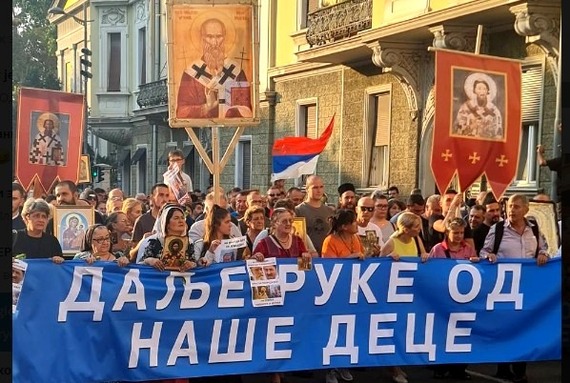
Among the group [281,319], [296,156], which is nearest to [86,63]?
[296,156]

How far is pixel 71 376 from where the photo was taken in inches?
238


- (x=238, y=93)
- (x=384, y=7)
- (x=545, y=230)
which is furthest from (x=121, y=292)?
(x=384, y=7)

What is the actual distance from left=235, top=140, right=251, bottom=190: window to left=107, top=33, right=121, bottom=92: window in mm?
15317

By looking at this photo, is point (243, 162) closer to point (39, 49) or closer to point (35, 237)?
point (35, 237)

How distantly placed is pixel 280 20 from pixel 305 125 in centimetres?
313

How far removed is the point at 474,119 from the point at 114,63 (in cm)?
3415

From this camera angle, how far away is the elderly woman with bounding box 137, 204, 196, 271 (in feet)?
20.4

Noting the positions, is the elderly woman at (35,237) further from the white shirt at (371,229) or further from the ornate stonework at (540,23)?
the ornate stonework at (540,23)

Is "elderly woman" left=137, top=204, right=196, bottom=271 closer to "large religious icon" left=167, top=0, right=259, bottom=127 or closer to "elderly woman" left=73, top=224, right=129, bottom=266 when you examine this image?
"elderly woman" left=73, top=224, right=129, bottom=266

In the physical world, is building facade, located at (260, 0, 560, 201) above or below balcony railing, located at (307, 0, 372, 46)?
below

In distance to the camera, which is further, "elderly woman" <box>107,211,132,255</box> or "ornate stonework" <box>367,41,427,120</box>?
"ornate stonework" <box>367,41,427,120</box>

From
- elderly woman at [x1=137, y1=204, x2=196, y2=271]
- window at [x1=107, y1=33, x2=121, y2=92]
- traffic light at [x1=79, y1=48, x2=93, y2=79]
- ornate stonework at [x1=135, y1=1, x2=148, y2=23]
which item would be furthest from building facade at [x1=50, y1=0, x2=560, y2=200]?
window at [x1=107, y1=33, x2=121, y2=92]

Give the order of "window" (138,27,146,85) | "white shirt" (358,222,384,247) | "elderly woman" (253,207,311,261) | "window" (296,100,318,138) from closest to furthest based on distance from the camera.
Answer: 1. "elderly woman" (253,207,311,261)
2. "white shirt" (358,222,384,247)
3. "window" (296,100,318,138)
4. "window" (138,27,146,85)

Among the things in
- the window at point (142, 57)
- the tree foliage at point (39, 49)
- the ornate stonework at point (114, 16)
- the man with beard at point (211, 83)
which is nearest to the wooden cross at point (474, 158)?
the man with beard at point (211, 83)
